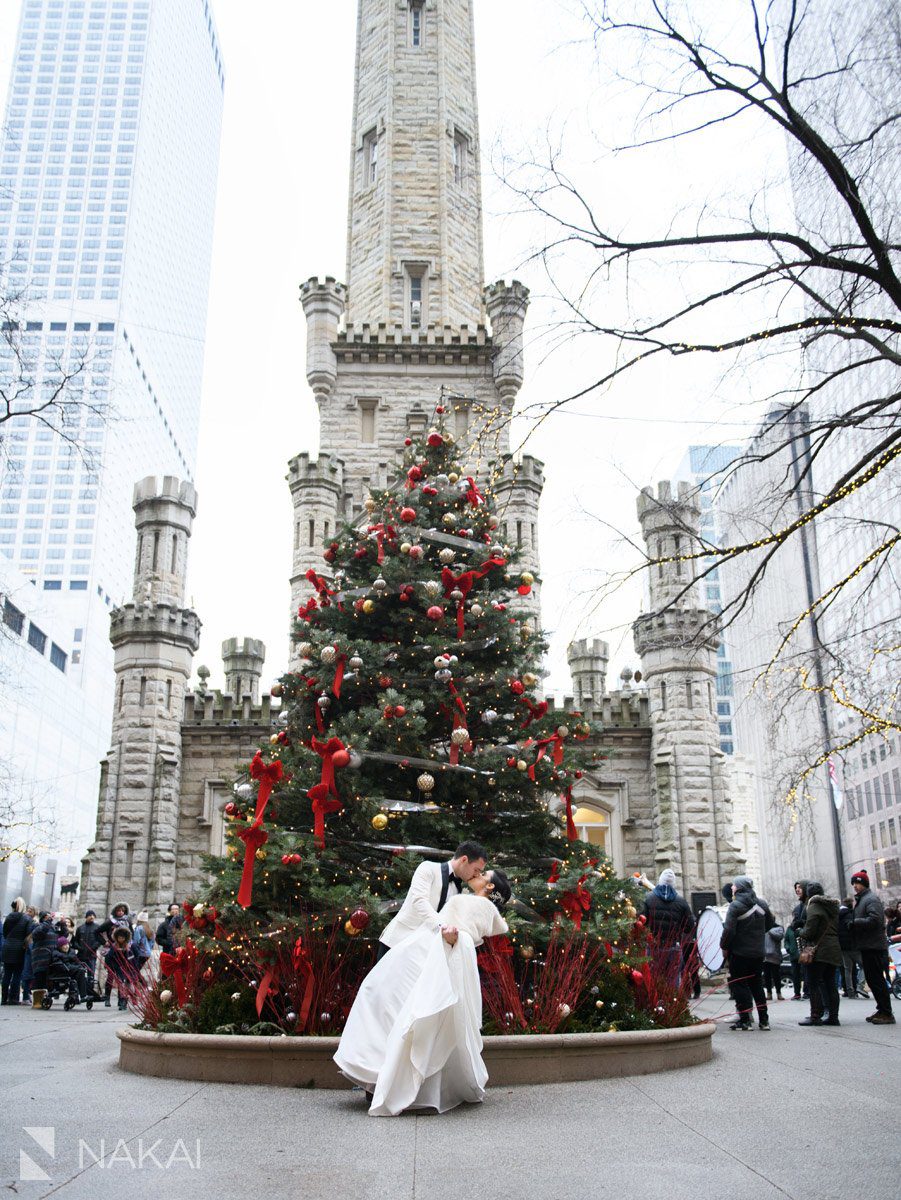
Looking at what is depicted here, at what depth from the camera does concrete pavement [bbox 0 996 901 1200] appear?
13.6 ft

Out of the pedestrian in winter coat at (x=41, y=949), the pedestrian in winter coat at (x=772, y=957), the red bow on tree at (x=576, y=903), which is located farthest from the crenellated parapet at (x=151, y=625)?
the red bow on tree at (x=576, y=903)

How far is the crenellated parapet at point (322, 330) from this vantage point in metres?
30.0

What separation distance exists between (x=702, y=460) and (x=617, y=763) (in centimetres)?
1822

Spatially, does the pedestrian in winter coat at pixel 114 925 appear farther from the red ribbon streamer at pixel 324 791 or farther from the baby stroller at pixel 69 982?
the red ribbon streamer at pixel 324 791

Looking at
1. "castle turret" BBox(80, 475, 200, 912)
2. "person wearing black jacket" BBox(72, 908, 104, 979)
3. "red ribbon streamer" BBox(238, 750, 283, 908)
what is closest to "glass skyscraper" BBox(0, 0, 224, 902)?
"castle turret" BBox(80, 475, 200, 912)

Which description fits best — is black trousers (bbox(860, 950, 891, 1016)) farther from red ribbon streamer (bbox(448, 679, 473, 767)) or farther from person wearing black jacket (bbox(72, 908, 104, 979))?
person wearing black jacket (bbox(72, 908, 104, 979))

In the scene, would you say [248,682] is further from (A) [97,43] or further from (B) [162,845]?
(A) [97,43]

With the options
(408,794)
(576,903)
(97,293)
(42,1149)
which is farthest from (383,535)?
(97,293)

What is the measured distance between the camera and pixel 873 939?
10875mm

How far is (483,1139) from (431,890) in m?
1.55

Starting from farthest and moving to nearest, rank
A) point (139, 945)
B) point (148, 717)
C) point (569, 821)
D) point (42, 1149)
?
point (148, 717), point (139, 945), point (569, 821), point (42, 1149)

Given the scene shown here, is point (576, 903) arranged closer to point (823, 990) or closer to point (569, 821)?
point (569, 821)

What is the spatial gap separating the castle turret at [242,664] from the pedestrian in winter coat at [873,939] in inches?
836

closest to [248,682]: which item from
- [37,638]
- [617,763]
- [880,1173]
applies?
[617,763]
